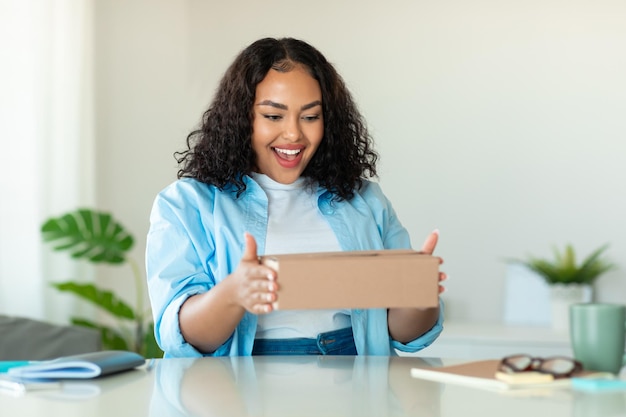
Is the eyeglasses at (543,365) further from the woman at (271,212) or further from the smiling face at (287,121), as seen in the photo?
the smiling face at (287,121)

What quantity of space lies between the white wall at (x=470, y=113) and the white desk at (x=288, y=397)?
2.71m

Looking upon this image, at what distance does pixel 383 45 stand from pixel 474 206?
870 millimetres

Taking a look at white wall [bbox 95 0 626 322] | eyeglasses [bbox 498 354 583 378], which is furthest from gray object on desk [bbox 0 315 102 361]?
eyeglasses [bbox 498 354 583 378]

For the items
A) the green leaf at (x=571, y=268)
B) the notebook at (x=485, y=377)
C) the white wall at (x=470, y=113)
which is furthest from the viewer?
the white wall at (x=470, y=113)

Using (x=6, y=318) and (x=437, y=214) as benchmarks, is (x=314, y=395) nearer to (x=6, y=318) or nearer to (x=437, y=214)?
(x=6, y=318)

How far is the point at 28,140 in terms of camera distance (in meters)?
4.15

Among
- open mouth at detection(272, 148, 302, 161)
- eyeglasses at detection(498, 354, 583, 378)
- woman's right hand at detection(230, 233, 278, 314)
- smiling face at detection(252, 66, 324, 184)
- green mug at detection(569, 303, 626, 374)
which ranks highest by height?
smiling face at detection(252, 66, 324, 184)

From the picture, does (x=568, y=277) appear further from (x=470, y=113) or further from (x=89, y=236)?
(x=89, y=236)

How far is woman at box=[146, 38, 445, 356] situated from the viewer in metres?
2.03

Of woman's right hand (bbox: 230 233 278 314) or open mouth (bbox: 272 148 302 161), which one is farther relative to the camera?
open mouth (bbox: 272 148 302 161)

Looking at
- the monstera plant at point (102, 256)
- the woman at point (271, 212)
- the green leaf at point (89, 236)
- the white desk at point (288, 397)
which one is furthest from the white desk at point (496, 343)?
the white desk at point (288, 397)

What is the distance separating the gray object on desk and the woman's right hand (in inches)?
81.0

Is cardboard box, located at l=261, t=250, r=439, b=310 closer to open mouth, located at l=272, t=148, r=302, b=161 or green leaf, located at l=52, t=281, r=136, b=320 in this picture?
open mouth, located at l=272, t=148, r=302, b=161

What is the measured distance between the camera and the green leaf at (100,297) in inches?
166
